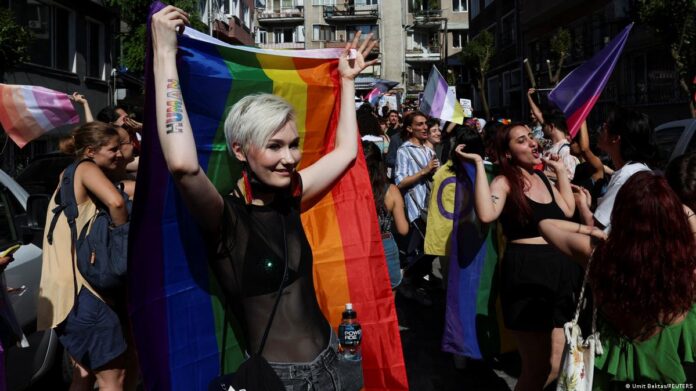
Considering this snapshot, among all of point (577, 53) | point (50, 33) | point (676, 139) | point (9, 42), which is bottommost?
point (676, 139)

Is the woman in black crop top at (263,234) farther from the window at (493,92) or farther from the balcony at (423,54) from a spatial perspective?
the balcony at (423,54)

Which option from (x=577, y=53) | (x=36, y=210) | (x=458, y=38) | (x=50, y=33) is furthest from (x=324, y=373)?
(x=458, y=38)

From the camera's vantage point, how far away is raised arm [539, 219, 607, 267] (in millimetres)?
2760

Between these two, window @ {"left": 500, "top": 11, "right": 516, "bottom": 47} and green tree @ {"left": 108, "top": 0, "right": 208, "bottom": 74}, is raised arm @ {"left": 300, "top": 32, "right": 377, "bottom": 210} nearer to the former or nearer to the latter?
green tree @ {"left": 108, "top": 0, "right": 208, "bottom": 74}

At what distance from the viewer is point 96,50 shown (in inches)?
822

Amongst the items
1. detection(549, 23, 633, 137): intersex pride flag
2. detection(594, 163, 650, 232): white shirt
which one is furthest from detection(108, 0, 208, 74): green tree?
detection(594, 163, 650, 232): white shirt

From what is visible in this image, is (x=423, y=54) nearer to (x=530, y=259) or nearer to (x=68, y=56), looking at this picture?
(x=68, y=56)

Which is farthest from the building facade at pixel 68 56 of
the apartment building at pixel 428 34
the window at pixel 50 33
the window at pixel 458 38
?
the window at pixel 458 38

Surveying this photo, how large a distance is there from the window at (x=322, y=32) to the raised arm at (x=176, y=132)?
6048 centimetres

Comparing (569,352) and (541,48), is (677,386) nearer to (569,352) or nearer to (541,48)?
(569,352)

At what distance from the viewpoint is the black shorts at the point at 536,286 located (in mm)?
3889

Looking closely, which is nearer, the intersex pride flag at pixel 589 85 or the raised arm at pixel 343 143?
the raised arm at pixel 343 143

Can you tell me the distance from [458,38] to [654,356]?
59752mm

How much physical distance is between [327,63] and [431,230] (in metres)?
3.39
